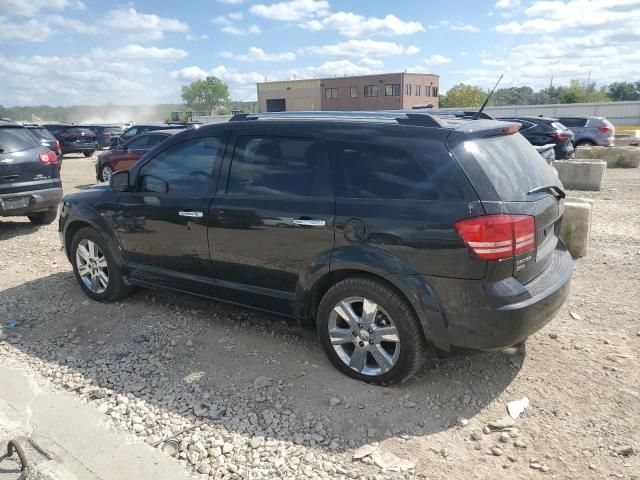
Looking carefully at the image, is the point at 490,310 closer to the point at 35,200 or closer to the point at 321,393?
the point at 321,393

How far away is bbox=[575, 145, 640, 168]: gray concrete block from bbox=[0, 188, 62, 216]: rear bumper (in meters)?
15.3

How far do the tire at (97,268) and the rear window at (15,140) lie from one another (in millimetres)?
3608

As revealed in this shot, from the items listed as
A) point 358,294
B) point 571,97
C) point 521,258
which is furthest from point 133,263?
point 571,97

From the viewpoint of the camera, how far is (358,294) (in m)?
3.49

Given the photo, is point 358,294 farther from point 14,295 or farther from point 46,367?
point 14,295

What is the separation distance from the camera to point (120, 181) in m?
4.79

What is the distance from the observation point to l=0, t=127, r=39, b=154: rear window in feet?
26.0

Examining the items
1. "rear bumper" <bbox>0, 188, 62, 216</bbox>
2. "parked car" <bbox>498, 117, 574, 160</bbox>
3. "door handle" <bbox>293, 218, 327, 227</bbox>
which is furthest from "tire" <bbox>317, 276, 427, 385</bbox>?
"parked car" <bbox>498, 117, 574, 160</bbox>

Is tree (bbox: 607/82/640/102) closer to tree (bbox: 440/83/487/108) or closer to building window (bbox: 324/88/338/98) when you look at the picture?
tree (bbox: 440/83/487/108)

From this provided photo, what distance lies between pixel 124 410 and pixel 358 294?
1.69m

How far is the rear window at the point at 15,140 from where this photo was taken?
26.0 ft

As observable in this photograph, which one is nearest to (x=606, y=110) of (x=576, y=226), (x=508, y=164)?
(x=576, y=226)

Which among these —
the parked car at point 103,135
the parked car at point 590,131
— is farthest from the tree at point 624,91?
the parked car at point 103,135

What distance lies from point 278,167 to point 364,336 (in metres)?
1.37
